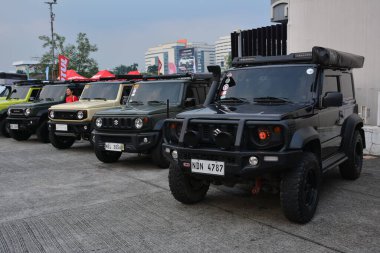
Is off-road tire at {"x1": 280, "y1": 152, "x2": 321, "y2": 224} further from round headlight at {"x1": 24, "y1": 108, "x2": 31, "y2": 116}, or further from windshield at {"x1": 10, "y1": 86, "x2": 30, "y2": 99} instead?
windshield at {"x1": 10, "y1": 86, "x2": 30, "y2": 99}

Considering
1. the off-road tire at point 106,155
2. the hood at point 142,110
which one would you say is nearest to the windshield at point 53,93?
the off-road tire at point 106,155

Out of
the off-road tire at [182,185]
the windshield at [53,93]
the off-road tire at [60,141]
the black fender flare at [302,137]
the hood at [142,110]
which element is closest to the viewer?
the black fender flare at [302,137]

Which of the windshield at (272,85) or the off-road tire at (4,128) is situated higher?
the windshield at (272,85)

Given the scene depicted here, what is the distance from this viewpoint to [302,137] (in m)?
4.42

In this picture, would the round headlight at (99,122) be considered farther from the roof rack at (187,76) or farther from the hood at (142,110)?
the roof rack at (187,76)

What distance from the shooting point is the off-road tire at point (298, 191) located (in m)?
4.35

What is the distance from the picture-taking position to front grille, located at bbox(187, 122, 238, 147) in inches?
177

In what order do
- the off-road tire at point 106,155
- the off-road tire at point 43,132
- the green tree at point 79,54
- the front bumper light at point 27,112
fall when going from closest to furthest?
the off-road tire at point 106,155 → the front bumper light at point 27,112 → the off-road tire at point 43,132 → the green tree at point 79,54

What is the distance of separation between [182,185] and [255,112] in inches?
53.7

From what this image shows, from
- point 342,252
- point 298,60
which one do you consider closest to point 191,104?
point 298,60

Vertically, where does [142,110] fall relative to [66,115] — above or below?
above

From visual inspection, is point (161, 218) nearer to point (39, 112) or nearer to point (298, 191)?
point (298, 191)

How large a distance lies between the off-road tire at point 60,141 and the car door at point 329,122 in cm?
696

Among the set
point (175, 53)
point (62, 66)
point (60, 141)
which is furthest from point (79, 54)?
point (175, 53)
